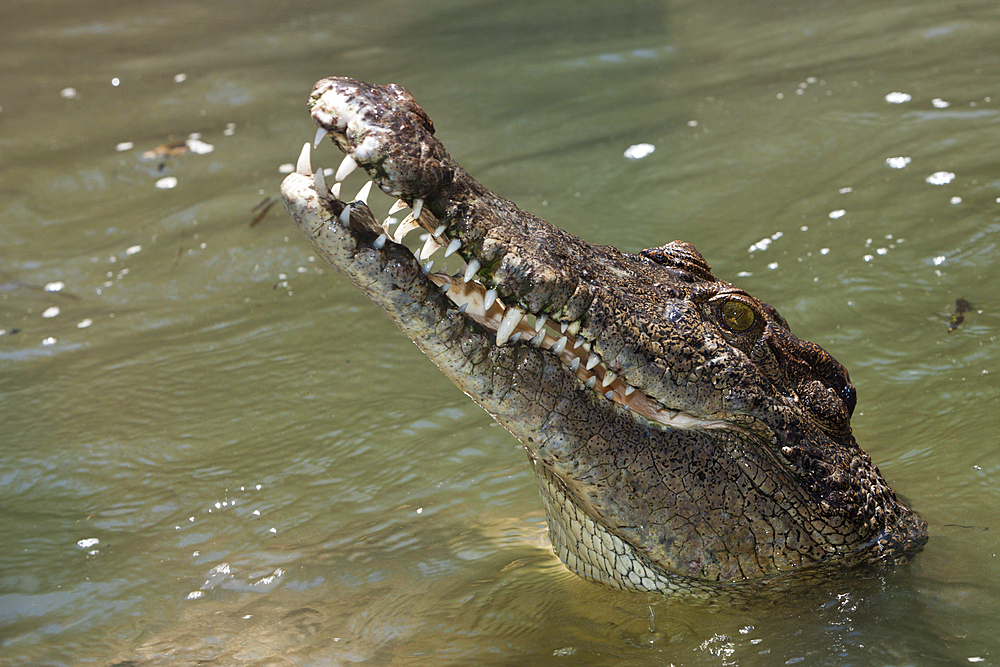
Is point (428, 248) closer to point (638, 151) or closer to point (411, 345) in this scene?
point (411, 345)

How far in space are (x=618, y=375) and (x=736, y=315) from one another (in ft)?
1.74

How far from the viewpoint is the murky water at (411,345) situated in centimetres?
288

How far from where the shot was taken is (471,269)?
224 cm

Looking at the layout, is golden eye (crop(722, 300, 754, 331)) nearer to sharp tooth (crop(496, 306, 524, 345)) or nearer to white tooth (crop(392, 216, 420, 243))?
sharp tooth (crop(496, 306, 524, 345))

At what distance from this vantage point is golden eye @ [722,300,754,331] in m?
2.74

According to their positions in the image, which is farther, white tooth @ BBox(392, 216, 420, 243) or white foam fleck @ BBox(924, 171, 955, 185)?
white foam fleck @ BBox(924, 171, 955, 185)

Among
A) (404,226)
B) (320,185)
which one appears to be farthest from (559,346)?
(320,185)

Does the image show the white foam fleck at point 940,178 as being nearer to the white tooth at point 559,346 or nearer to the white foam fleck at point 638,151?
the white foam fleck at point 638,151

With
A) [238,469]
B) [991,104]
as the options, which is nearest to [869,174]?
[991,104]

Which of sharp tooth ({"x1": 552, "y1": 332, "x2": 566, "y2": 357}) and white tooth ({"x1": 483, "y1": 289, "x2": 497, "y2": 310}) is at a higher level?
white tooth ({"x1": 483, "y1": 289, "x2": 497, "y2": 310})

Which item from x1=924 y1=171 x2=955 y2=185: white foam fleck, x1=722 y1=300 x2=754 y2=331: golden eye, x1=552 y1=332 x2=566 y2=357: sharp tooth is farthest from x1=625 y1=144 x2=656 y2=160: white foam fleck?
x1=552 y1=332 x2=566 y2=357: sharp tooth

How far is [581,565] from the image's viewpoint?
2953 mm

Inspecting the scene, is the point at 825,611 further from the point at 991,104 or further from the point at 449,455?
the point at 991,104

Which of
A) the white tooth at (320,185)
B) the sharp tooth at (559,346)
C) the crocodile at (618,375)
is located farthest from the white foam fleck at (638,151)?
the white tooth at (320,185)
